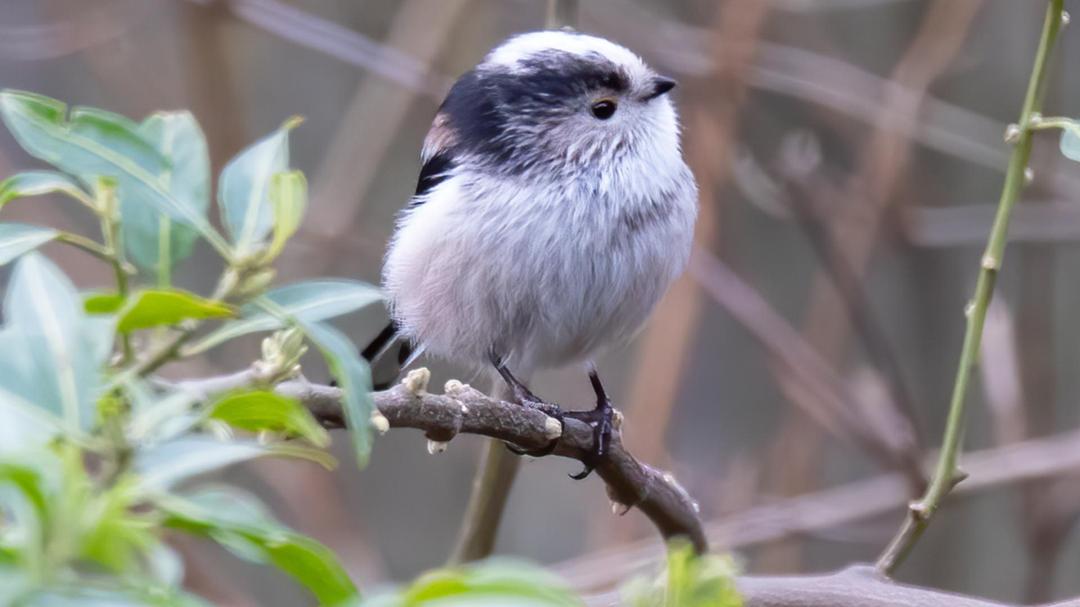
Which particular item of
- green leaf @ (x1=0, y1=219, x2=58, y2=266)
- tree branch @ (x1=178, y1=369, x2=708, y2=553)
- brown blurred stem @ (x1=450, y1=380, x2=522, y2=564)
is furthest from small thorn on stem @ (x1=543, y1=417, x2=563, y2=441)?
green leaf @ (x1=0, y1=219, x2=58, y2=266)

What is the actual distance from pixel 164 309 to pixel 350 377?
119mm

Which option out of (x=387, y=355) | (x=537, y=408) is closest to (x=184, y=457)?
(x=537, y=408)

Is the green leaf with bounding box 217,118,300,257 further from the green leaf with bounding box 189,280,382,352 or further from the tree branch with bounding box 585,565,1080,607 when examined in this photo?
the tree branch with bounding box 585,565,1080,607

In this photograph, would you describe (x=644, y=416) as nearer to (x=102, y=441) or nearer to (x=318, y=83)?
(x=318, y=83)

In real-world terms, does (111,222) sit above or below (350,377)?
above

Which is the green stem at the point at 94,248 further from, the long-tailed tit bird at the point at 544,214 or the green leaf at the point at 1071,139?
the long-tailed tit bird at the point at 544,214

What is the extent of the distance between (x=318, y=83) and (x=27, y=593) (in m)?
4.43

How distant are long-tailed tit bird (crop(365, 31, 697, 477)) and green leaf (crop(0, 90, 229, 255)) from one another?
1153 mm

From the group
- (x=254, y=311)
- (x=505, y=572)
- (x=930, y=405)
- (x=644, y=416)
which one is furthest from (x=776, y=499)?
(x=505, y=572)

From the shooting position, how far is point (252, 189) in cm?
91

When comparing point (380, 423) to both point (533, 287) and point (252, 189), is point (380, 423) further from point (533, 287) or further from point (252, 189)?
point (533, 287)

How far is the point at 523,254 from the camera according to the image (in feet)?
6.53

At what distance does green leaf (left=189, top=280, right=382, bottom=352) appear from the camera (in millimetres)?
805

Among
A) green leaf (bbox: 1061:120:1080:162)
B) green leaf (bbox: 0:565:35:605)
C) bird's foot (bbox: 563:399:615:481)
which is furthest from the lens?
bird's foot (bbox: 563:399:615:481)
